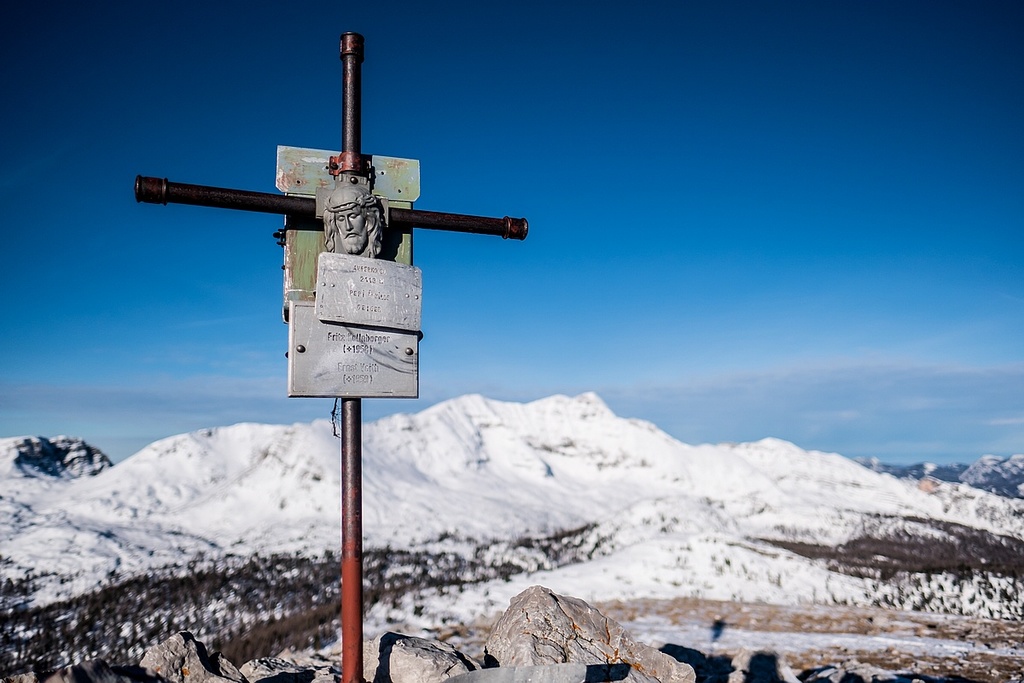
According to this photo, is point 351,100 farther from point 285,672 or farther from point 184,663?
point 285,672

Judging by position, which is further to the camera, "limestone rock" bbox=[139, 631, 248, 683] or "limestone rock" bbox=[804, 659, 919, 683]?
"limestone rock" bbox=[804, 659, 919, 683]

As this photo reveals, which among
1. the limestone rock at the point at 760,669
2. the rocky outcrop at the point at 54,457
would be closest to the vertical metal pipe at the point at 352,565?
the limestone rock at the point at 760,669

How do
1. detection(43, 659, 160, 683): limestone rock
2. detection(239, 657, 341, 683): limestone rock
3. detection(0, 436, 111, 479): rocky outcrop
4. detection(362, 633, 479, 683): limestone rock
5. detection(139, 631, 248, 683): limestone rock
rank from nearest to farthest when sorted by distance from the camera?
1. detection(43, 659, 160, 683): limestone rock
2. detection(362, 633, 479, 683): limestone rock
3. detection(139, 631, 248, 683): limestone rock
4. detection(239, 657, 341, 683): limestone rock
5. detection(0, 436, 111, 479): rocky outcrop

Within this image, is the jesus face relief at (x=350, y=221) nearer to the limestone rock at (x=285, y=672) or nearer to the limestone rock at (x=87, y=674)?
the limestone rock at (x=87, y=674)

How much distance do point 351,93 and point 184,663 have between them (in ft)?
16.6

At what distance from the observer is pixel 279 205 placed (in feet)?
14.7

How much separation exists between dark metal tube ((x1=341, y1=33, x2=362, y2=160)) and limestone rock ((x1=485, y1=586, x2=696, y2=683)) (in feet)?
14.5

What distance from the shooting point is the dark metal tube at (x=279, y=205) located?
13.4 ft

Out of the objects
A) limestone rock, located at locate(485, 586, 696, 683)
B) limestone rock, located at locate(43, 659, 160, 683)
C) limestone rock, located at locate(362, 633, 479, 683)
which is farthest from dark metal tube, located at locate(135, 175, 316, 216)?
limestone rock, located at locate(485, 586, 696, 683)

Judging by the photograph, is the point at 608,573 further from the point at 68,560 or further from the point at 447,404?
the point at 447,404

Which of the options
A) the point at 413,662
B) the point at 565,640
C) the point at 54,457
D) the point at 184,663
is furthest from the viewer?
the point at 54,457

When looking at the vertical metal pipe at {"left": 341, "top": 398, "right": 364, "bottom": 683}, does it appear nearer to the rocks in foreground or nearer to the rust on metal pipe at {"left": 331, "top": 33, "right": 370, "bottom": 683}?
the rust on metal pipe at {"left": 331, "top": 33, "right": 370, "bottom": 683}

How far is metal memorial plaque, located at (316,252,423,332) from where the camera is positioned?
14.4ft

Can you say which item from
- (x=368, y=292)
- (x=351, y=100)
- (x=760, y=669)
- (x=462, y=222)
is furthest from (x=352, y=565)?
(x=760, y=669)
